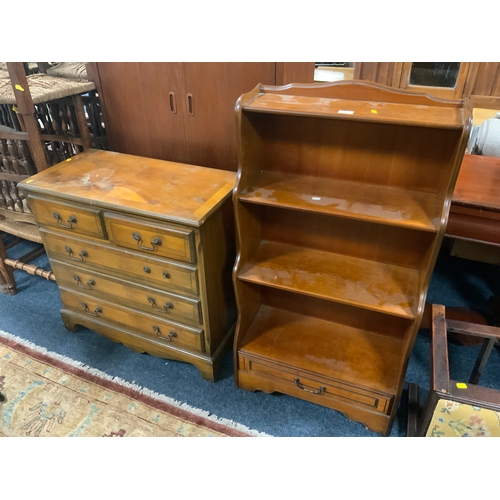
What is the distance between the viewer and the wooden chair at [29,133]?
74.0 inches

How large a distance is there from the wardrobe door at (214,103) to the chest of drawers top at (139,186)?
22 cm

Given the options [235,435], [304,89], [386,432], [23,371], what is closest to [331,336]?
[386,432]

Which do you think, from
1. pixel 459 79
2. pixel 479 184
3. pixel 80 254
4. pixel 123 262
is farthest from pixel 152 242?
pixel 459 79

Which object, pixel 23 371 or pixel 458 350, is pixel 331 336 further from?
pixel 23 371

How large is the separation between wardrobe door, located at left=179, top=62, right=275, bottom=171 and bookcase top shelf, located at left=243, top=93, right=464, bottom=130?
0.43 meters

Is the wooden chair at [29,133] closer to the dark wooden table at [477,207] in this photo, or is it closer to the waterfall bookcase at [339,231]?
the waterfall bookcase at [339,231]

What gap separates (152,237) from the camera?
1627 mm

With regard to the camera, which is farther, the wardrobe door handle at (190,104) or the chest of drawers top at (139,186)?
the wardrobe door handle at (190,104)

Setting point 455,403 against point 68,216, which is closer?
point 455,403

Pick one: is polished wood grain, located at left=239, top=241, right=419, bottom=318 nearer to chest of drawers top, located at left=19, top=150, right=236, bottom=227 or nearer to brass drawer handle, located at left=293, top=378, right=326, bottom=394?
chest of drawers top, located at left=19, top=150, right=236, bottom=227

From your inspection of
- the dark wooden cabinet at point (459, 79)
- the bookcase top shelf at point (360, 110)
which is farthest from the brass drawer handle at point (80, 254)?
the dark wooden cabinet at point (459, 79)

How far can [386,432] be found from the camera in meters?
1.70

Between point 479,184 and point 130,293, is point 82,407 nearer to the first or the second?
point 130,293

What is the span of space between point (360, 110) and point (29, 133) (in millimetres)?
1539
